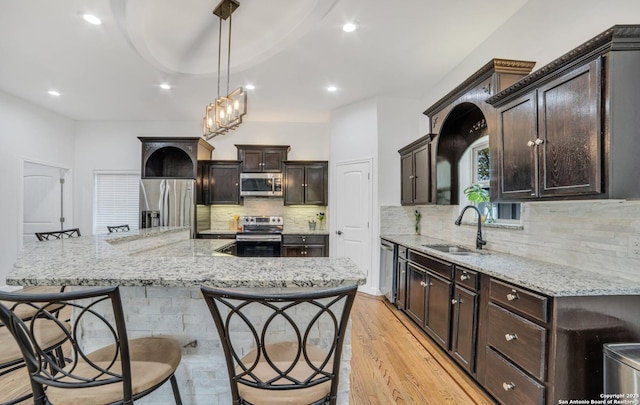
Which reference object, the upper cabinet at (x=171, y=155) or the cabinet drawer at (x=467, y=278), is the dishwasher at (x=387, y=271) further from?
the upper cabinet at (x=171, y=155)

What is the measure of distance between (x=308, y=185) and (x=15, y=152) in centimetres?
451

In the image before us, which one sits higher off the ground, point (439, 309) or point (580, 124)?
point (580, 124)

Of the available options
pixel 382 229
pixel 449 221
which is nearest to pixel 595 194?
pixel 449 221

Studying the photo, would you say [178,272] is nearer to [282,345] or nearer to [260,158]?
[282,345]

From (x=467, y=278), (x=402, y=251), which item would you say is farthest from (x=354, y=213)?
(x=467, y=278)

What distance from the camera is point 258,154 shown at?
527cm

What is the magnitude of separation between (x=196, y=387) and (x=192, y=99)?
4.18 m

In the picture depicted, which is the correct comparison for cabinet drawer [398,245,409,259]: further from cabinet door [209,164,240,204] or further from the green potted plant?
cabinet door [209,164,240,204]

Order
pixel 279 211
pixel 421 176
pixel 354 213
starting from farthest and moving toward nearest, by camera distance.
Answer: pixel 279 211
pixel 354 213
pixel 421 176

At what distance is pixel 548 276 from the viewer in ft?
5.67

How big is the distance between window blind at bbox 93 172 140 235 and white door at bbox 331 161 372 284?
13.1ft

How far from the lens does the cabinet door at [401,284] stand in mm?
3338

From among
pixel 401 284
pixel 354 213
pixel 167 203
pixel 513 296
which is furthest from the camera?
pixel 167 203

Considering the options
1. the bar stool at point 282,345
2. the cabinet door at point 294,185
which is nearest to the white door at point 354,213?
the cabinet door at point 294,185
